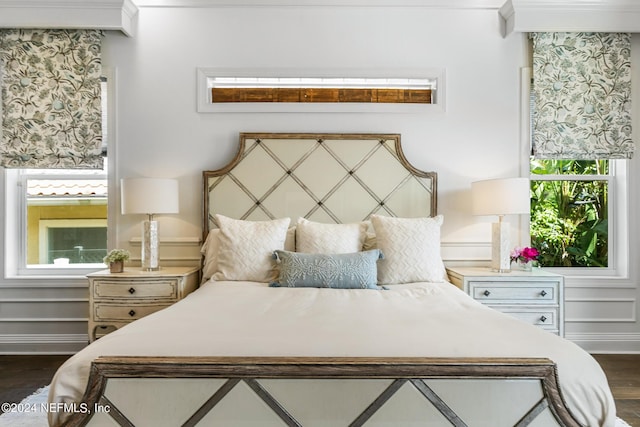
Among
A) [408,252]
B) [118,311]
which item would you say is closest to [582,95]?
[408,252]

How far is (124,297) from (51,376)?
72 centimetres

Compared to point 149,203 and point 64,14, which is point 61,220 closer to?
point 149,203

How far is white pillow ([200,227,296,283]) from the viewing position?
10.6 feet

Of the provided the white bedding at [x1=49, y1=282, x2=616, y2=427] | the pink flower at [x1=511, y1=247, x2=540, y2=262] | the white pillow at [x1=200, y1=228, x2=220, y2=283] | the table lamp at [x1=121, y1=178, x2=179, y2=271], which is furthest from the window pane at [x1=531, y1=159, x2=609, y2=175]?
the table lamp at [x1=121, y1=178, x2=179, y2=271]

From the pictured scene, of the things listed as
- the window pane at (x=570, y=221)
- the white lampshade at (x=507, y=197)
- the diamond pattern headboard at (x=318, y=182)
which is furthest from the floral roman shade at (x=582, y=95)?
the diamond pattern headboard at (x=318, y=182)

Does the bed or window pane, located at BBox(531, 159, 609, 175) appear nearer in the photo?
the bed

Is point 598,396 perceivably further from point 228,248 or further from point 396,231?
point 228,248

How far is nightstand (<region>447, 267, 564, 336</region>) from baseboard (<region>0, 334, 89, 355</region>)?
308 cm

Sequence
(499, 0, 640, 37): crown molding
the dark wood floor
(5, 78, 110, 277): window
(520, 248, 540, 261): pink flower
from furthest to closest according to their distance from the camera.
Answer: (5, 78, 110, 277): window → (499, 0, 640, 37): crown molding → (520, 248, 540, 261): pink flower → the dark wood floor

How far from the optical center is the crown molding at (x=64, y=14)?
3379mm

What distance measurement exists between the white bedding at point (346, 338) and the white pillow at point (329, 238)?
82cm

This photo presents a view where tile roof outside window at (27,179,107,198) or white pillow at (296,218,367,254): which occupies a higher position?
tile roof outside window at (27,179,107,198)

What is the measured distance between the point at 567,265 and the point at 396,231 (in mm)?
1758

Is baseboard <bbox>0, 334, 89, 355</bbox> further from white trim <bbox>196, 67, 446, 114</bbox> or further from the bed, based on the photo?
white trim <bbox>196, 67, 446, 114</bbox>
